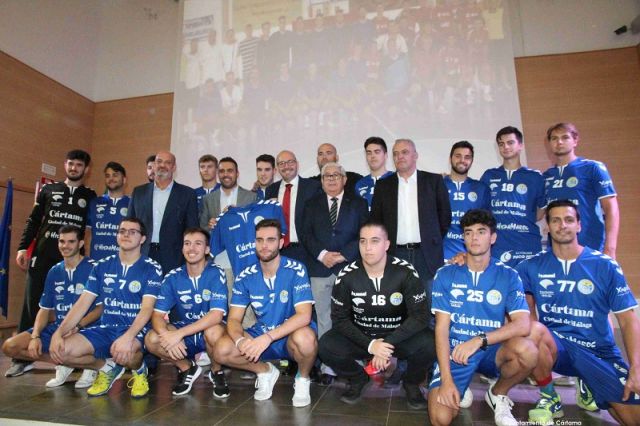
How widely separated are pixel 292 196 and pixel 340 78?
2.86 meters

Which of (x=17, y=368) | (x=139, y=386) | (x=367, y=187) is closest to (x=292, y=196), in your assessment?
(x=367, y=187)

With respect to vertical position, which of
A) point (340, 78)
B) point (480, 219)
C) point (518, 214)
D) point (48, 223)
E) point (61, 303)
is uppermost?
point (340, 78)

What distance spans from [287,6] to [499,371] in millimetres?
5957

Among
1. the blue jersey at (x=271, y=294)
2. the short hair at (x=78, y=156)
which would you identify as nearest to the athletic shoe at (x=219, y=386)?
the blue jersey at (x=271, y=294)

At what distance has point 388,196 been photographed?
3.47 m

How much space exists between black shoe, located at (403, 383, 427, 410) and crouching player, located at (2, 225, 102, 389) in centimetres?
261

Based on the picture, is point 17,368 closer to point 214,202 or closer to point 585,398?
point 214,202

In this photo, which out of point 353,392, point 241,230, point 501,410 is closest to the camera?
point 501,410

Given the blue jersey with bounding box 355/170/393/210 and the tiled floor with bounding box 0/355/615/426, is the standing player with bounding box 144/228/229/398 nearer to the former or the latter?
the tiled floor with bounding box 0/355/615/426

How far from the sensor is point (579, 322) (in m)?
2.57

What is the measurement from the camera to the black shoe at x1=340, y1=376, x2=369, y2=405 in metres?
2.84

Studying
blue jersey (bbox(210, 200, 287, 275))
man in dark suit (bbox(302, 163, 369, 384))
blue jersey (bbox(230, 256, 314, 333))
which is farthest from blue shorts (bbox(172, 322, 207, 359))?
man in dark suit (bbox(302, 163, 369, 384))

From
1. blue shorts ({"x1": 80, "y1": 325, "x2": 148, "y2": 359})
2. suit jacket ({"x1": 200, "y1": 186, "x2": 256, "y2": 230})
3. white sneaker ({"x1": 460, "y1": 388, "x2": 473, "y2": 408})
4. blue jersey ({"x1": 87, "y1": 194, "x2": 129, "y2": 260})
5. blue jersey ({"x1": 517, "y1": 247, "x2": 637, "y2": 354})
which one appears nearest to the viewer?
blue jersey ({"x1": 517, "y1": 247, "x2": 637, "y2": 354})

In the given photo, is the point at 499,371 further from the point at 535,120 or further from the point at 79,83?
the point at 79,83
